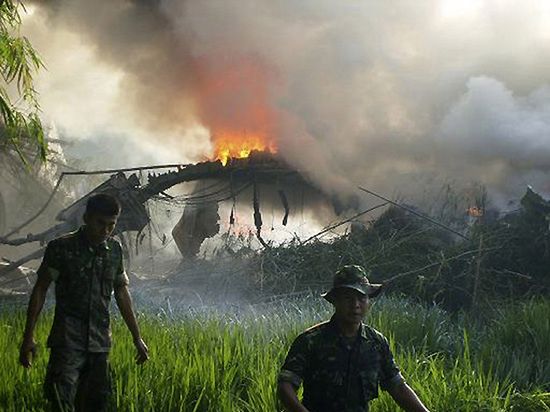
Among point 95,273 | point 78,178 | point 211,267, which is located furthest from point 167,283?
point 78,178

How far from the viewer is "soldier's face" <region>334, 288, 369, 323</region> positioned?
10.3ft

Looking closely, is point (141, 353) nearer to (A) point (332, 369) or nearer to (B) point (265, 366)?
(B) point (265, 366)

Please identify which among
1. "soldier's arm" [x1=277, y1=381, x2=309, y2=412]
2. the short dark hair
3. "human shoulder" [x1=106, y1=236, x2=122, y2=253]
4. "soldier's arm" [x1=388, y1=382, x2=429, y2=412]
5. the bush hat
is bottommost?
"soldier's arm" [x1=388, y1=382, x2=429, y2=412]

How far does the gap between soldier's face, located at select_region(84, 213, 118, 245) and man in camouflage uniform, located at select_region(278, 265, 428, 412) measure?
68.3 inches

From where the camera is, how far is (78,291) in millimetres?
4312

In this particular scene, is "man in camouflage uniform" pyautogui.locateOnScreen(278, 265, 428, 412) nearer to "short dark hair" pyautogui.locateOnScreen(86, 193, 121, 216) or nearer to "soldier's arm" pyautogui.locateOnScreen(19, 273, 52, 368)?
"short dark hair" pyautogui.locateOnScreen(86, 193, 121, 216)

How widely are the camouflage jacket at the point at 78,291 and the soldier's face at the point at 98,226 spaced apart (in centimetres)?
7

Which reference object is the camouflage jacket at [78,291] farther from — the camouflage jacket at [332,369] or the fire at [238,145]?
the fire at [238,145]

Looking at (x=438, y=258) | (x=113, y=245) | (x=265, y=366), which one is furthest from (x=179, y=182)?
(x=113, y=245)

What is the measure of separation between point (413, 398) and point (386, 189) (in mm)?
10905

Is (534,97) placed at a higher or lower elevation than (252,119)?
lower

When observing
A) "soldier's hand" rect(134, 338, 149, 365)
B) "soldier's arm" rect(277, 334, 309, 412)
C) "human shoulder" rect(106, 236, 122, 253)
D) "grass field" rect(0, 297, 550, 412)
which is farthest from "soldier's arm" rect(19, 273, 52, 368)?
→ "soldier's arm" rect(277, 334, 309, 412)

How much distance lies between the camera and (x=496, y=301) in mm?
9609

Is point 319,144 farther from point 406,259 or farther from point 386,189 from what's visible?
point 406,259
